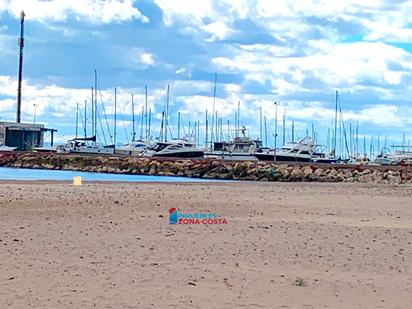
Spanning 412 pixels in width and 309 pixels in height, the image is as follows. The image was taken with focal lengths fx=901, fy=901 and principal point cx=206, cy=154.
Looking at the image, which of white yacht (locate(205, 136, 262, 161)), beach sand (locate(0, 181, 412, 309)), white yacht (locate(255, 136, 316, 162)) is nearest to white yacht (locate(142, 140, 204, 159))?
white yacht (locate(205, 136, 262, 161))

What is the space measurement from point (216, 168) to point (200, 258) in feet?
204

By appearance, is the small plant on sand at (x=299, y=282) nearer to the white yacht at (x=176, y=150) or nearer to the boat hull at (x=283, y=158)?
the boat hull at (x=283, y=158)

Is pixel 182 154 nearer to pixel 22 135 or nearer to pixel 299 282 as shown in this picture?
pixel 22 135

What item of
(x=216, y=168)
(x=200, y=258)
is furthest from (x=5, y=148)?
(x=200, y=258)

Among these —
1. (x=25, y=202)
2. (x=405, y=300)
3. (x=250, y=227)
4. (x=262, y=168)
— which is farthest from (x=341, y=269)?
(x=262, y=168)

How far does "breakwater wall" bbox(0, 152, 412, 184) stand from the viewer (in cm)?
6706

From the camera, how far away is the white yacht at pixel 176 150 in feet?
323

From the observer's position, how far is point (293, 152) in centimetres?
9681

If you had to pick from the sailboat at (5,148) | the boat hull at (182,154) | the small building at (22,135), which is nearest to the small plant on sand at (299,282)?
the boat hull at (182,154)

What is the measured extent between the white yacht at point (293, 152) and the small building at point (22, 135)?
36.9 m

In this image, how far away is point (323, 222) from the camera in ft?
73.1

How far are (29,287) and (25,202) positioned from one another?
14.1 metres

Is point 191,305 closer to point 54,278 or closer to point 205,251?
point 54,278

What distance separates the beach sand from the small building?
95.3m
